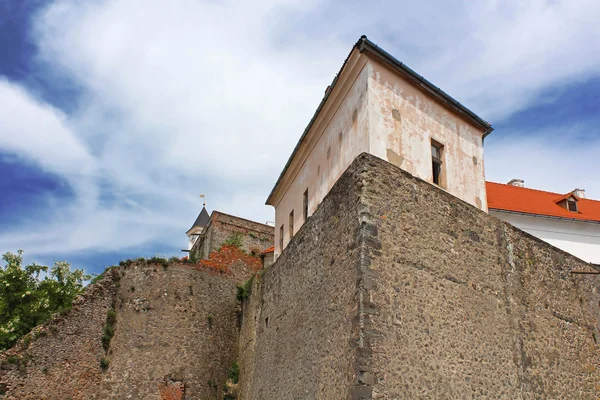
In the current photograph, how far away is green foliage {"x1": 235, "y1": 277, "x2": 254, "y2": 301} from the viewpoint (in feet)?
63.5

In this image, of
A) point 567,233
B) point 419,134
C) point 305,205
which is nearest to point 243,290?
point 305,205

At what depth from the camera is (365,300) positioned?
10047mm

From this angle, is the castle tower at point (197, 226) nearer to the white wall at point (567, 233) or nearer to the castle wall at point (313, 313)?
the white wall at point (567, 233)

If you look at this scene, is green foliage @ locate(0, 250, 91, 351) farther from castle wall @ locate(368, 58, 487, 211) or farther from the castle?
castle wall @ locate(368, 58, 487, 211)

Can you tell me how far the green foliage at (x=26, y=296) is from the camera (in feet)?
73.4

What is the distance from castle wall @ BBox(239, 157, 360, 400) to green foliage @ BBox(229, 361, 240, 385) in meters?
1.20

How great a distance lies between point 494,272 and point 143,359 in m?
10.7

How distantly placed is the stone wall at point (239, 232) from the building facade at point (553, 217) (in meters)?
9.58

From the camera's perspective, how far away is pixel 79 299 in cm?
1780

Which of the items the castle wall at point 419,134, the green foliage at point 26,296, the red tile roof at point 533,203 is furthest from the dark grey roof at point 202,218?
the castle wall at point 419,134

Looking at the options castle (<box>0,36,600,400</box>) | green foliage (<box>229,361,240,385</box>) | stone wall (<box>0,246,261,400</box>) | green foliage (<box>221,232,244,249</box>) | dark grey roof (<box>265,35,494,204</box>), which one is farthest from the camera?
green foliage (<box>221,232,244,249</box>)

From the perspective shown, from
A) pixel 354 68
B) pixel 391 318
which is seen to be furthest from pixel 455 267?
pixel 354 68

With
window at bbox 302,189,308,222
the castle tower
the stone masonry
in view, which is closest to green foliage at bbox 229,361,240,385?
the stone masonry

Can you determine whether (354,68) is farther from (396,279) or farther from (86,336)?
(86,336)
